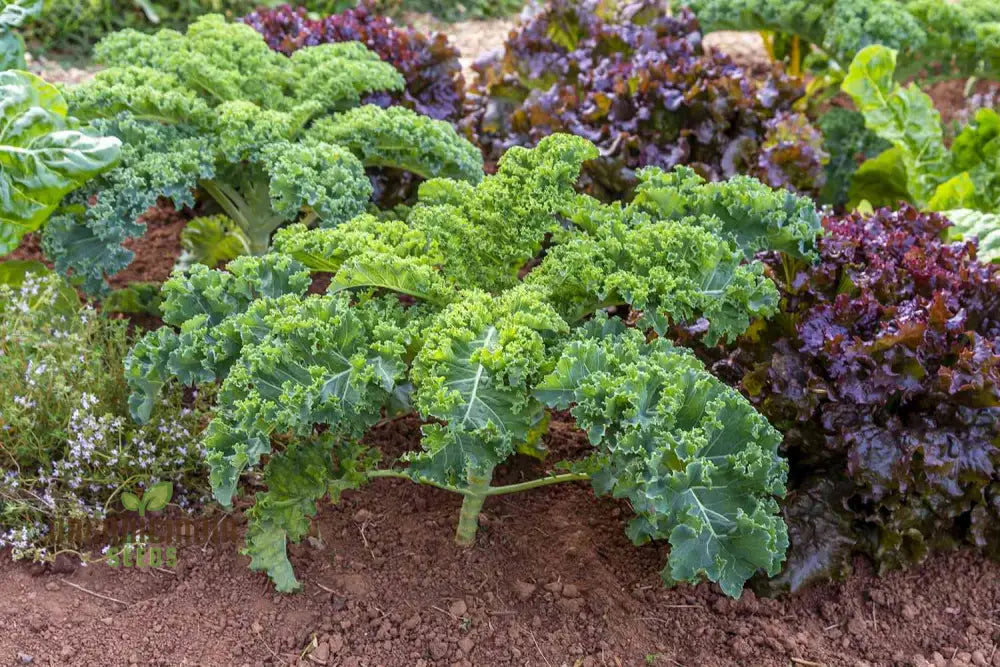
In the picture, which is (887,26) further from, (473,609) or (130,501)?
(130,501)

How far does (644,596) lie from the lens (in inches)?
134

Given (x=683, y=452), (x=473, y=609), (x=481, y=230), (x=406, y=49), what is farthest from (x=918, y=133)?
(x=473, y=609)

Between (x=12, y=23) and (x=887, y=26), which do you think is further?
(x=887, y=26)

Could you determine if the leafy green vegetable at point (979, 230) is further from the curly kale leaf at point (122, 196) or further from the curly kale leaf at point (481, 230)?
the curly kale leaf at point (122, 196)

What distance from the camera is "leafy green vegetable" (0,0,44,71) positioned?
4.46 metres

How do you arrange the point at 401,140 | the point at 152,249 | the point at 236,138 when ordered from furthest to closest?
the point at 152,249
the point at 401,140
the point at 236,138

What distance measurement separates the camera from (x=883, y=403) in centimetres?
343

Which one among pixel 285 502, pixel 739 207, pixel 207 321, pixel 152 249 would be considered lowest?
pixel 152 249

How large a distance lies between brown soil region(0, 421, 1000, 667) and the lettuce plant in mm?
2242

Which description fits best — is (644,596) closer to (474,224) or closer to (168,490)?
(474,224)

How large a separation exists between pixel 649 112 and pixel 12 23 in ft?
10.3

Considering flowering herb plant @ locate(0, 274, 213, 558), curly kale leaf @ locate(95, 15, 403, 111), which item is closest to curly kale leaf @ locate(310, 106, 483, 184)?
→ curly kale leaf @ locate(95, 15, 403, 111)

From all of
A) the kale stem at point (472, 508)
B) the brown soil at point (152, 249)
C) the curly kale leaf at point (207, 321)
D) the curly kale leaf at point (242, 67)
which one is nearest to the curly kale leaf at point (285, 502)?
the curly kale leaf at point (207, 321)

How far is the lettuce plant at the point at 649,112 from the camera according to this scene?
514cm
